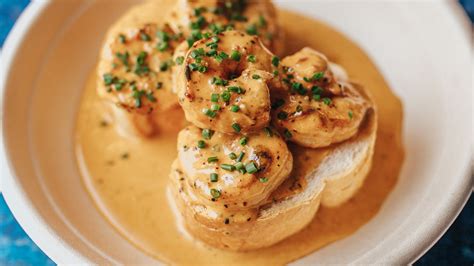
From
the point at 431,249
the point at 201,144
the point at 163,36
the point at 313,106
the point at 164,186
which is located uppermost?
the point at 313,106

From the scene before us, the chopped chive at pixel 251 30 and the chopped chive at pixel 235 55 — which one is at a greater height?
the chopped chive at pixel 235 55

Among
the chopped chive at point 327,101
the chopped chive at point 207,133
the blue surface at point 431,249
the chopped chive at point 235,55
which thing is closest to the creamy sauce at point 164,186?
the chopped chive at point 327,101

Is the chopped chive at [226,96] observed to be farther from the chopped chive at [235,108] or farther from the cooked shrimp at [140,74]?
the cooked shrimp at [140,74]

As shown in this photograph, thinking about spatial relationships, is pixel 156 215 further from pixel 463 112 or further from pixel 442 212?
pixel 463 112

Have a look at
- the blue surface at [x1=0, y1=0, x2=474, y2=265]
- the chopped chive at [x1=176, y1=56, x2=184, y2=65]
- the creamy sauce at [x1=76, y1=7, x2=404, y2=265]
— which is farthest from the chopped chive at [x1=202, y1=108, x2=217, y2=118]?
the blue surface at [x1=0, y1=0, x2=474, y2=265]

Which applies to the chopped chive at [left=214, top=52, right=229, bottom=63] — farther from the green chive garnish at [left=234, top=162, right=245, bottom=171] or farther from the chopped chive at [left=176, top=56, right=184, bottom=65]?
the green chive garnish at [left=234, top=162, right=245, bottom=171]

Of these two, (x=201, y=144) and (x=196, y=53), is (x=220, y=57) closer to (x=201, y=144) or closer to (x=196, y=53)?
(x=196, y=53)

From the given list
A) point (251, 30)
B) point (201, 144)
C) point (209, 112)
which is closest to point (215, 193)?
point (201, 144)
